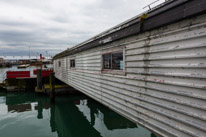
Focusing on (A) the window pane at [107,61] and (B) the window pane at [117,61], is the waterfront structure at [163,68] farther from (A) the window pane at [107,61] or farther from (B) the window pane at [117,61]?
(A) the window pane at [107,61]

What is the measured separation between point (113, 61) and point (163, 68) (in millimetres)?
2332

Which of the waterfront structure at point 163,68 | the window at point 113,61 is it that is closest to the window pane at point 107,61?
the window at point 113,61

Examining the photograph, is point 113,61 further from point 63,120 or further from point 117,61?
point 63,120

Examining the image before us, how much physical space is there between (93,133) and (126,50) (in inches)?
244

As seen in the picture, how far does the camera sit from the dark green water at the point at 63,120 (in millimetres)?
8555

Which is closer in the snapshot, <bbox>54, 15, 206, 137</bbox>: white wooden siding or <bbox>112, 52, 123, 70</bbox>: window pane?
<bbox>54, 15, 206, 137</bbox>: white wooden siding

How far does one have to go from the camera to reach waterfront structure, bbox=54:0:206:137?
2.57m

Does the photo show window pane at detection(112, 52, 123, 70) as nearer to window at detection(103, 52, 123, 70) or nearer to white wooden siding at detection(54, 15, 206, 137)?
window at detection(103, 52, 123, 70)

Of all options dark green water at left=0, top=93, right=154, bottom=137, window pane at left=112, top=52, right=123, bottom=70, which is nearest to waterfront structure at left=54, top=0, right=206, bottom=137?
window pane at left=112, top=52, right=123, bottom=70

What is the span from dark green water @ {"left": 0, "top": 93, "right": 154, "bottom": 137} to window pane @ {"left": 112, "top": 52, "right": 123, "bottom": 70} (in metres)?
4.80

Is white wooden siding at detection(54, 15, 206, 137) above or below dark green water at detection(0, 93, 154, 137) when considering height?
above

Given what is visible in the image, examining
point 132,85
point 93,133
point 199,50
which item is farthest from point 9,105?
point 199,50

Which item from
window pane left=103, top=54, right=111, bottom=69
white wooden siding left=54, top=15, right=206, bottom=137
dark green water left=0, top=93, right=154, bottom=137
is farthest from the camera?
dark green water left=0, top=93, right=154, bottom=137

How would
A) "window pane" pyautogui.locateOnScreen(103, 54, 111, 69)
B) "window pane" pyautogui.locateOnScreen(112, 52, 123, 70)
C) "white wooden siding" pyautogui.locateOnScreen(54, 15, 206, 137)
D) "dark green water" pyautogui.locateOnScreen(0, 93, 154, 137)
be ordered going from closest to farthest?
1. "white wooden siding" pyautogui.locateOnScreen(54, 15, 206, 137)
2. "window pane" pyautogui.locateOnScreen(112, 52, 123, 70)
3. "window pane" pyautogui.locateOnScreen(103, 54, 111, 69)
4. "dark green water" pyautogui.locateOnScreen(0, 93, 154, 137)
